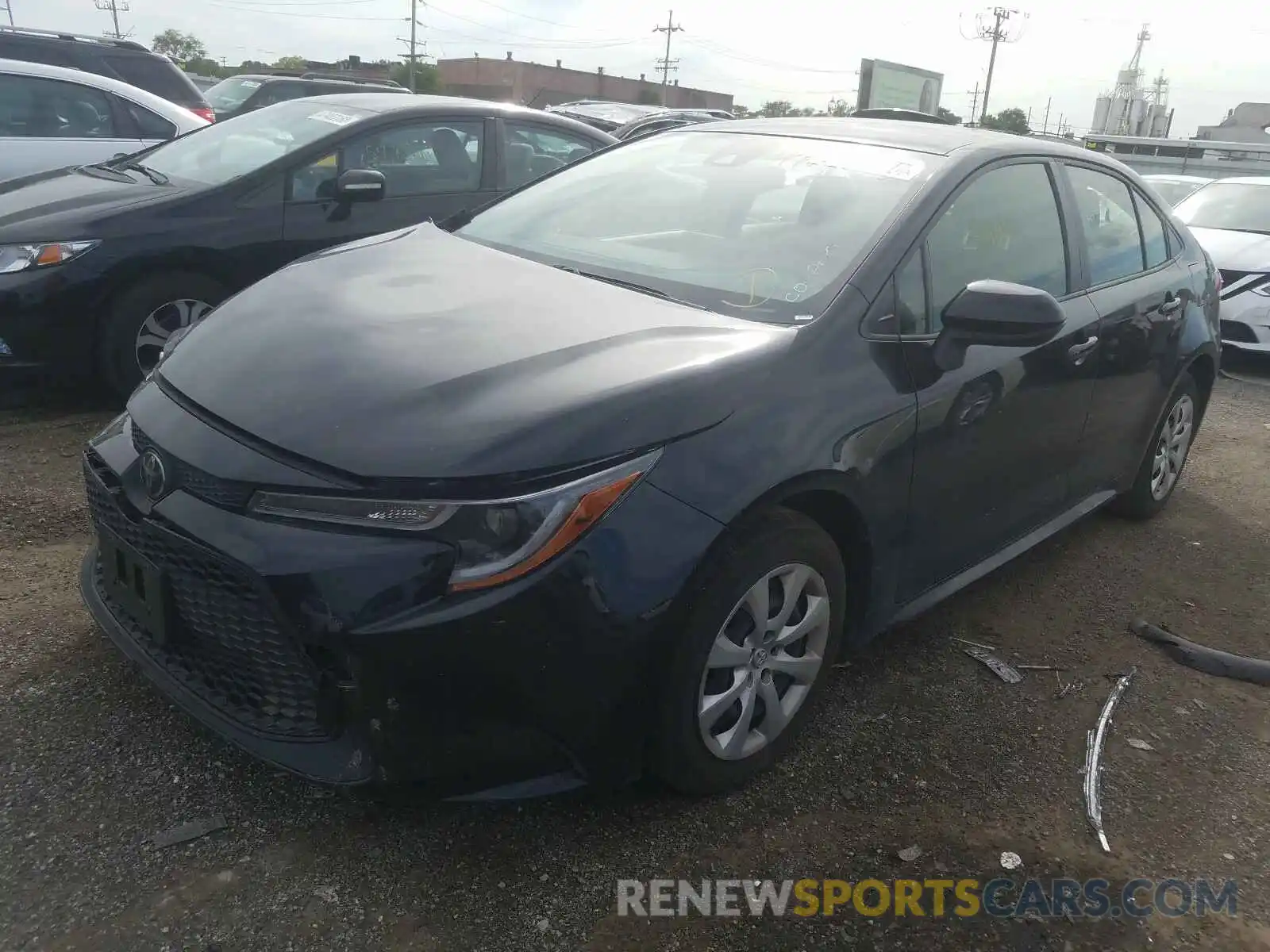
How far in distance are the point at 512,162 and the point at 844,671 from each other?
372 centimetres

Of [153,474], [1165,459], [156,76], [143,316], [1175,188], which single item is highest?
[156,76]

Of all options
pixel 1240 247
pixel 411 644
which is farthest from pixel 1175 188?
pixel 411 644

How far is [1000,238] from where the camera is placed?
3107mm

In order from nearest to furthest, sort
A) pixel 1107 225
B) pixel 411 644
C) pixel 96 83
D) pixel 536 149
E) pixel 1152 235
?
pixel 411 644 < pixel 1107 225 < pixel 1152 235 < pixel 536 149 < pixel 96 83

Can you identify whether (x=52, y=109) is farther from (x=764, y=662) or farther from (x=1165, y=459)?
(x=1165, y=459)

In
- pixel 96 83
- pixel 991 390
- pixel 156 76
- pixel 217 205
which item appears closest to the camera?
pixel 991 390

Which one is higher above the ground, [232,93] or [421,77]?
[421,77]

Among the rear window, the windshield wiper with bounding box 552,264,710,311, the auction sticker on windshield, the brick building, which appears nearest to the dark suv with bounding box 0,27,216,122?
the rear window

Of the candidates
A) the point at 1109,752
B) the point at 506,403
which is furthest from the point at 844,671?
the point at 506,403

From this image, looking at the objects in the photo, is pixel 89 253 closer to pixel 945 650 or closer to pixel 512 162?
pixel 512 162

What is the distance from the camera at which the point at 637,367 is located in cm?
221

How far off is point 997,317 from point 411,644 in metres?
1.67

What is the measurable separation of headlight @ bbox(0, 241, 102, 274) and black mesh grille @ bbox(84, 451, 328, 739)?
8.54 ft

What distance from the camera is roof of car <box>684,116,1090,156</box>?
314 centimetres
